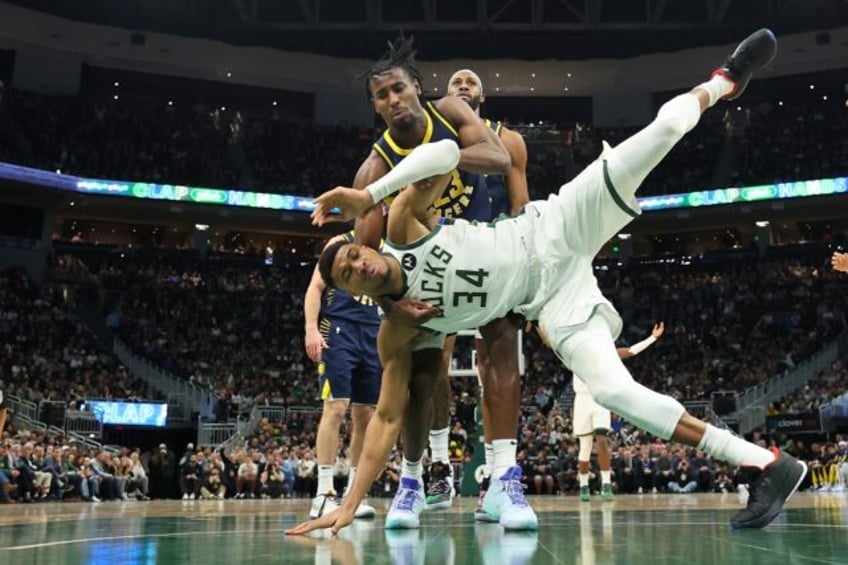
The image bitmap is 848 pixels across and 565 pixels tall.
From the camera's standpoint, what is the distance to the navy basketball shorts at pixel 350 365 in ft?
17.1

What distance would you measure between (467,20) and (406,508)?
1025 inches

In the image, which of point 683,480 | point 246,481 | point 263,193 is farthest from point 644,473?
point 263,193

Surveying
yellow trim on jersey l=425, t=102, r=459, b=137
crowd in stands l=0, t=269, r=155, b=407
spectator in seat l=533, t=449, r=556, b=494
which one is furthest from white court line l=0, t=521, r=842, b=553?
crowd in stands l=0, t=269, r=155, b=407

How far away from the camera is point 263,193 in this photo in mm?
27094

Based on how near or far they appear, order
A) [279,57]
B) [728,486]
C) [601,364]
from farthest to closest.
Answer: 1. [279,57]
2. [728,486]
3. [601,364]

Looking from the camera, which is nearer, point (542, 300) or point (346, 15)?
point (542, 300)

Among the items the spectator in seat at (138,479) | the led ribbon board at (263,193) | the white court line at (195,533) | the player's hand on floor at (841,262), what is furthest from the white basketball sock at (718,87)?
the led ribbon board at (263,193)

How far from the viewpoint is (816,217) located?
2853 centimetres

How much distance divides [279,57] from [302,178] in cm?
502

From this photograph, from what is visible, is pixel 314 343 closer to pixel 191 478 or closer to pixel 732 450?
pixel 732 450

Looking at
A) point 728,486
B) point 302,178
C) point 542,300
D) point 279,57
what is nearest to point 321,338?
point 542,300

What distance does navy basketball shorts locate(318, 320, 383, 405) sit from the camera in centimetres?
521

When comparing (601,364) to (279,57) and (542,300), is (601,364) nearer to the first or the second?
(542,300)

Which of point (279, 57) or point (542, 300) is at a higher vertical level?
point (279, 57)
